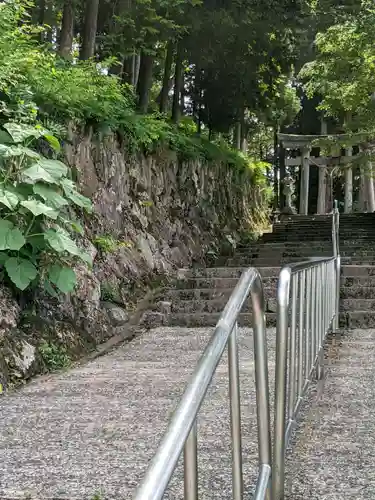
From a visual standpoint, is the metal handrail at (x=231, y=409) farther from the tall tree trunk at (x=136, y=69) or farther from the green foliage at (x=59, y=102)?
the tall tree trunk at (x=136, y=69)

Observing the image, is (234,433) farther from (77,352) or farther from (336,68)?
(336,68)

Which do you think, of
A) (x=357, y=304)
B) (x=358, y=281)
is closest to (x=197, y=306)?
(x=357, y=304)

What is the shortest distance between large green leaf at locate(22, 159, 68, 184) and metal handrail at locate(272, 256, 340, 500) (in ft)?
7.03

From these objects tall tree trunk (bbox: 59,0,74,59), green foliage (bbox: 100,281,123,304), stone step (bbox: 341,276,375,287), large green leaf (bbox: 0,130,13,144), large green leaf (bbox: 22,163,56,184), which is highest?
tall tree trunk (bbox: 59,0,74,59)

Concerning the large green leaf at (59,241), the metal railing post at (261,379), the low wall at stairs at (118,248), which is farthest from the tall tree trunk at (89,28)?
the metal railing post at (261,379)

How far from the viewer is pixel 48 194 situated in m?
4.30

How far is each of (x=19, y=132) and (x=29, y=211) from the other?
1.99ft

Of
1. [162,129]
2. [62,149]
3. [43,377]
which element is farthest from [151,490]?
[162,129]

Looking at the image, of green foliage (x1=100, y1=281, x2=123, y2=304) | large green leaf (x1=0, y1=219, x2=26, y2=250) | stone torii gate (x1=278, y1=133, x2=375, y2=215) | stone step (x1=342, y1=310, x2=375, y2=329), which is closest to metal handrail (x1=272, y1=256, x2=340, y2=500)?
large green leaf (x1=0, y1=219, x2=26, y2=250)

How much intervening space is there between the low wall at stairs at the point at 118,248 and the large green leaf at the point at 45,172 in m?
1.01

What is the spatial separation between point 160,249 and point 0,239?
15.7ft

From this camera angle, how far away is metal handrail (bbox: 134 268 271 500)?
0.75 meters

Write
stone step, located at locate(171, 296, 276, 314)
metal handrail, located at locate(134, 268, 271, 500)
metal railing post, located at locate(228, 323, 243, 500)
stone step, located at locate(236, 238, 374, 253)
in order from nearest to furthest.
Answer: metal handrail, located at locate(134, 268, 271, 500)
metal railing post, located at locate(228, 323, 243, 500)
stone step, located at locate(171, 296, 276, 314)
stone step, located at locate(236, 238, 374, 253)

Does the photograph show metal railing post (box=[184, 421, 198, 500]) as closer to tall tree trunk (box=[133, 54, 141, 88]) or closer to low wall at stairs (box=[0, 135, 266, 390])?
low wall at stairs (box=[0, 135, 266, 390])
